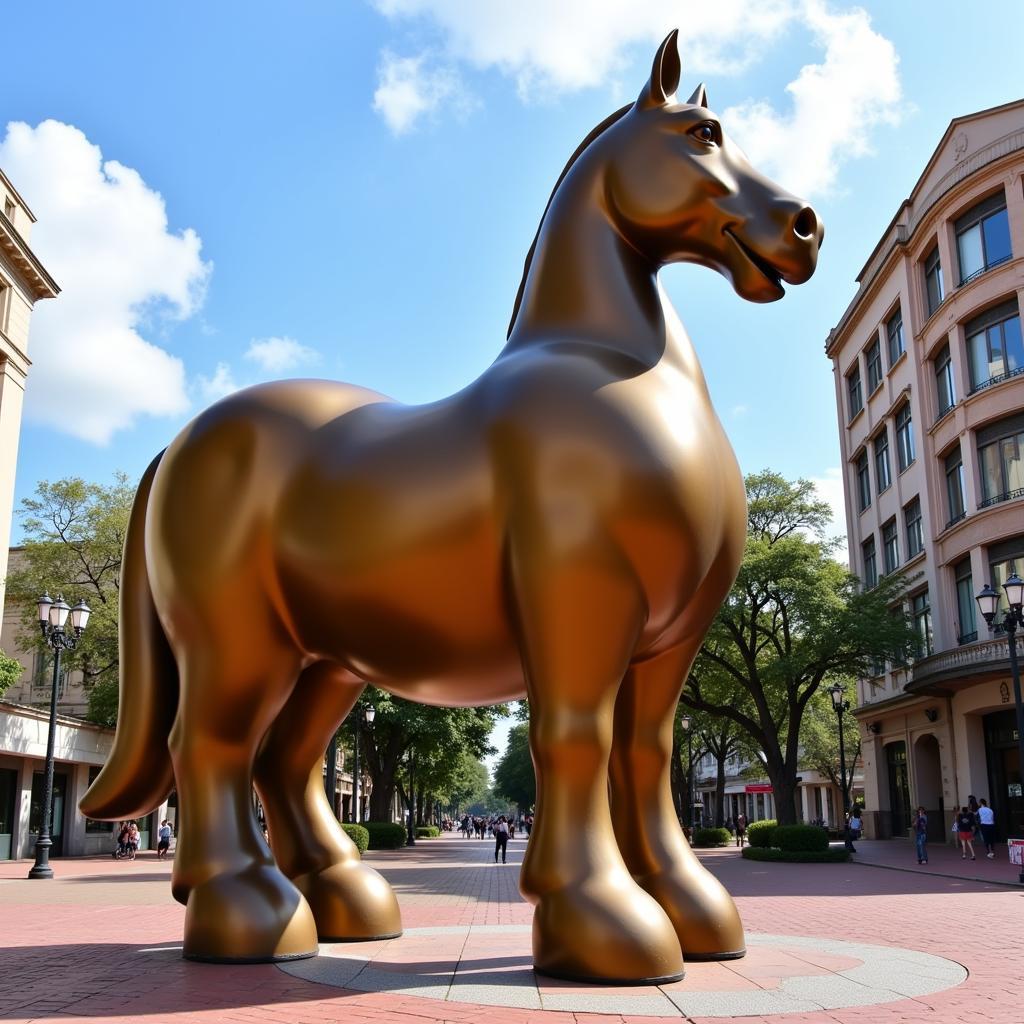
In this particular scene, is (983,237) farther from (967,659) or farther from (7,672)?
(7,672)

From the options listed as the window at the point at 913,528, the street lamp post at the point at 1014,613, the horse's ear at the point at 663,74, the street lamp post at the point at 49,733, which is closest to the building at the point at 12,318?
the street lamp post at the point at 49,733

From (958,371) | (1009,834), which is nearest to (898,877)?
(1009,834)

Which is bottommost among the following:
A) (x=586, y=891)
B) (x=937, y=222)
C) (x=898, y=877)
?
(x=898, y=877)

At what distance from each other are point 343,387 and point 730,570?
8.60ft

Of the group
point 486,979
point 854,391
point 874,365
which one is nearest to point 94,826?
→ point 486,979

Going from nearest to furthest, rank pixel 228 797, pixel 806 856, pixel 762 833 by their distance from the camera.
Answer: pixel 228 797, pixel 806 856, pixel 762 833

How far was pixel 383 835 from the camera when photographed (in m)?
35.1

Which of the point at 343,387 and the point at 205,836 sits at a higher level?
the point at 343,387

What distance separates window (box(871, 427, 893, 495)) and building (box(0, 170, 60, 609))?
33.0 metres

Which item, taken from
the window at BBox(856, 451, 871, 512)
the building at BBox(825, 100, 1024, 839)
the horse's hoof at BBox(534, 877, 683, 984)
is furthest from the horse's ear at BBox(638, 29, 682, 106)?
the window at BBox(856, 451, 871, 512)

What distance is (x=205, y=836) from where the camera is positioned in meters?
5.57

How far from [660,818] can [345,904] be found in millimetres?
2079

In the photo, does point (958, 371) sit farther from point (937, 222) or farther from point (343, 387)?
point (343, 387)

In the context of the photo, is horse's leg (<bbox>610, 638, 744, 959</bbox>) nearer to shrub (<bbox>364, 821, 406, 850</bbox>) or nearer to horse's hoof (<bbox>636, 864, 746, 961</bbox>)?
horse's hoof (<bbox>636, 864, 746, 961</bbox>)
